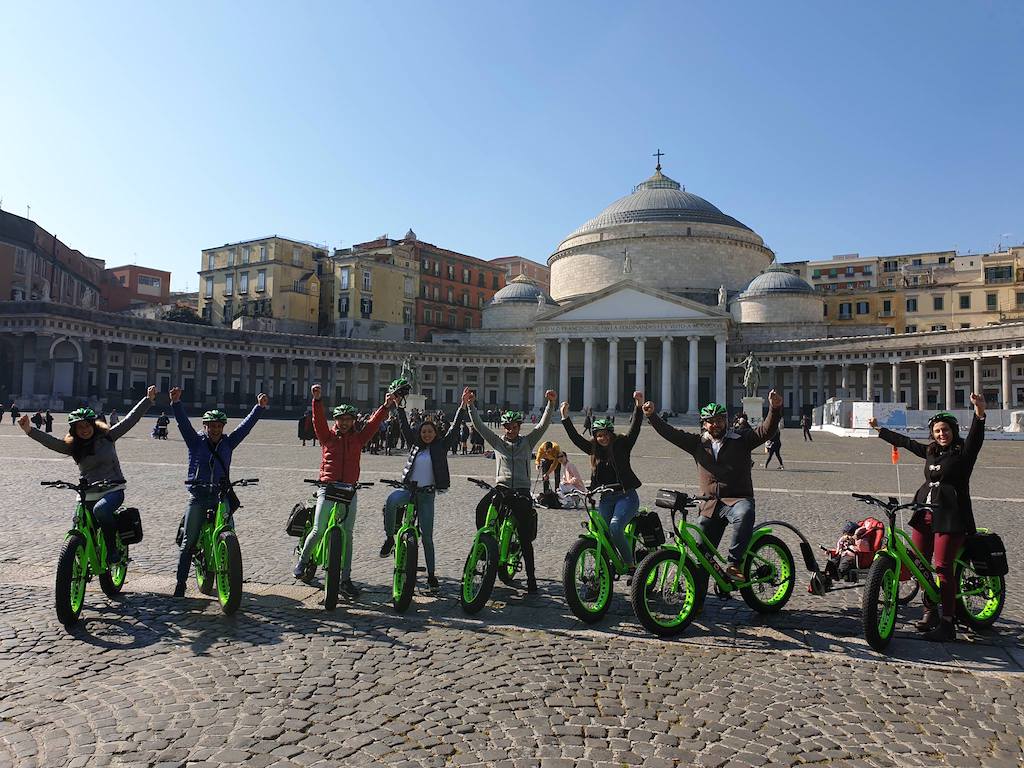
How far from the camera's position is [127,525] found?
6.32m

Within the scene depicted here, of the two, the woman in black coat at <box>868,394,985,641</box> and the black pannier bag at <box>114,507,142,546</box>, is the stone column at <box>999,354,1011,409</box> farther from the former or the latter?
the black pannier bag at <box>114,507,142,546</box>

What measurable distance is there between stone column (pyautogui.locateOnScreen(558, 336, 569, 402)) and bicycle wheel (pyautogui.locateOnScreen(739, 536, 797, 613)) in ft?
169

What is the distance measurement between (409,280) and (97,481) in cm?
6854

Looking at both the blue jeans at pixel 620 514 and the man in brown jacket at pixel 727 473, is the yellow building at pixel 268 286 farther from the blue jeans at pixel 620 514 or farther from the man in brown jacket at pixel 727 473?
the man in brown jacket at pixel 727 473

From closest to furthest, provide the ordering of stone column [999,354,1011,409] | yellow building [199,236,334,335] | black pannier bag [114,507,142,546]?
1. black pannier bag [114,507,142,546]
2. stone column [999,354,1011,409]
3. yellow building [199,236,334,335]

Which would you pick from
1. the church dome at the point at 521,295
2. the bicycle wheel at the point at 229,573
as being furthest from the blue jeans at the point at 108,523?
the church dome at the point at 521,295

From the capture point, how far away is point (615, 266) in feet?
227

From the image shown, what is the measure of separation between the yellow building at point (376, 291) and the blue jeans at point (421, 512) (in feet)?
207

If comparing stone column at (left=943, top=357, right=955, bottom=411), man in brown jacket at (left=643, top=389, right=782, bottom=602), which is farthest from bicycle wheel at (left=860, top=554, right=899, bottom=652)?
stone column at (left=943, top=357, right=955, bottom=411)

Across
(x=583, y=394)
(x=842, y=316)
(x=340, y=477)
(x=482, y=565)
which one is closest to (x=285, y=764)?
(x=482, y=565)

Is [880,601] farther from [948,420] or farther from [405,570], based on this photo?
[405,570]

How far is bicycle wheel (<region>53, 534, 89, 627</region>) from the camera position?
5586 mm

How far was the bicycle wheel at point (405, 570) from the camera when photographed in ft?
20.4

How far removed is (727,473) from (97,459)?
5159 mm
